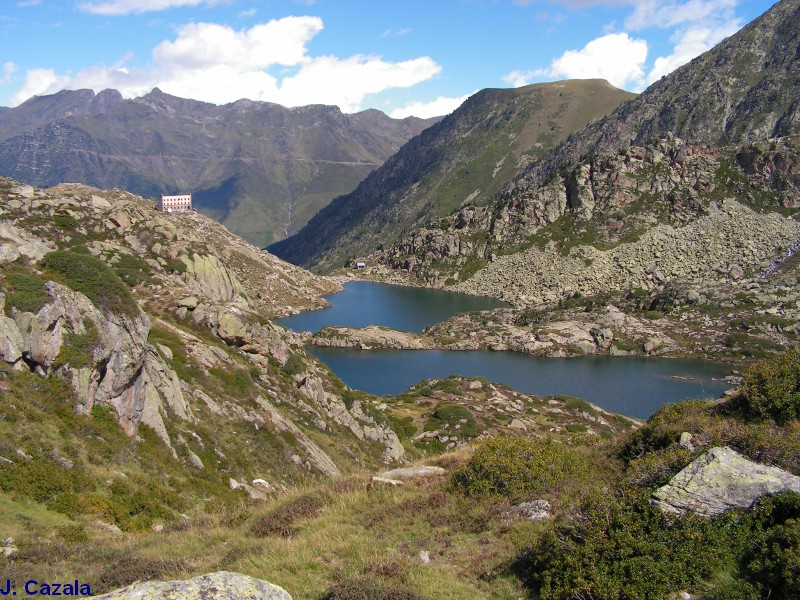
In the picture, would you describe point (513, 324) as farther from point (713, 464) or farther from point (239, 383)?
point (713, 464)

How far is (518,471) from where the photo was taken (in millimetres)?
15617

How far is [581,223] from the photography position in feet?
620

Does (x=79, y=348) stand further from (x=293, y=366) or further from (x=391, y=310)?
(x=391, y=310)

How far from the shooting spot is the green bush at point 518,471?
15367mm

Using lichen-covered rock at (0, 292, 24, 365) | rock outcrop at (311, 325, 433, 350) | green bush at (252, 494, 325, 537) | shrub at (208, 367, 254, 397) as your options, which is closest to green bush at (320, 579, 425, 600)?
green bush at (252, 494, 325, 537)

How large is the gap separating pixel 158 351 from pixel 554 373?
8692cm

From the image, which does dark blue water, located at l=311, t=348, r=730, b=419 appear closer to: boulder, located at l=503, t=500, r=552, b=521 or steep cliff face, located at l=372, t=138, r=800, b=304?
steep cliff face, located at l=372, t=138, r=800, b=304

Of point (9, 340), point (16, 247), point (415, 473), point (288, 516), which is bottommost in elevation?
point (415, 473)

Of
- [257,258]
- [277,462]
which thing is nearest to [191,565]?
[277,462]

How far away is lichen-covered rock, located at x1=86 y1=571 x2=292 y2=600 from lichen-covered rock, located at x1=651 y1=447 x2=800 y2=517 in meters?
7.82

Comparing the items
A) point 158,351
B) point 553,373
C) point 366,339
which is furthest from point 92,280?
point 366,339

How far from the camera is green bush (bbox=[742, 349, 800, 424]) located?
16578 mm

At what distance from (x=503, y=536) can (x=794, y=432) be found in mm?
8130

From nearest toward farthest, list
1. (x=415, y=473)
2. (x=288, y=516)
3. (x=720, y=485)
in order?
1. (x=720, y=485)
2. (x=288, y=516)
3. (x=415, y=473)
